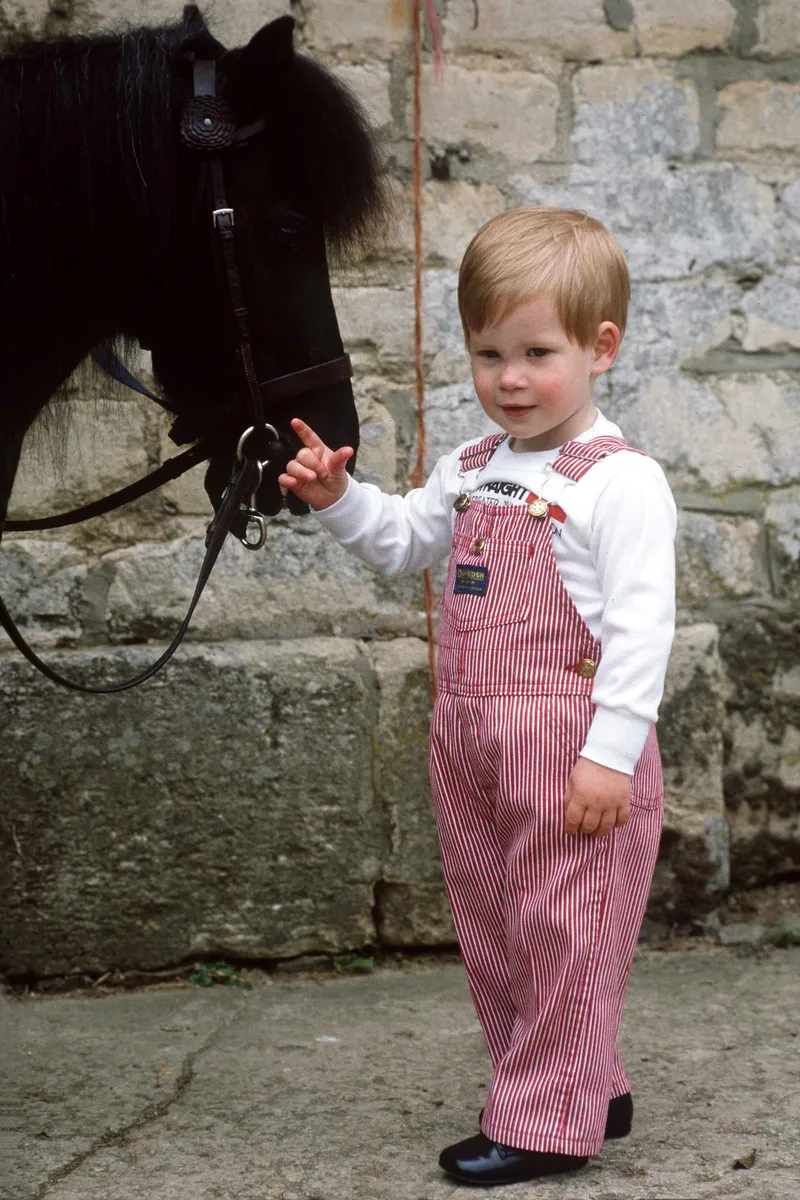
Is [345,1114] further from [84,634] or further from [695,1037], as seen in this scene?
[84,634]

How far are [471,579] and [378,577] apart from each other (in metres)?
1.04

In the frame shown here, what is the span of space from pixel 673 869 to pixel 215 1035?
3.57ft

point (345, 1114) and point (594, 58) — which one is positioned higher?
point (594, 58)

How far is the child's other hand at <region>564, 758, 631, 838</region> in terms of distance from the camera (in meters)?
1.66

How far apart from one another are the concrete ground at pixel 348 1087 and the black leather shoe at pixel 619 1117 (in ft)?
0.07

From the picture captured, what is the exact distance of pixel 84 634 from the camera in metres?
2.75

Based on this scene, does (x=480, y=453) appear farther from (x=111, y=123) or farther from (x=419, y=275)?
(x=419, y=275)

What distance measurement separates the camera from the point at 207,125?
1.80m

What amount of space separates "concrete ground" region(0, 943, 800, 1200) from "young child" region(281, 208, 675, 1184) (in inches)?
7.8

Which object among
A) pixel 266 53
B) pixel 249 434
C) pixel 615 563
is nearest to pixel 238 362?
pixel 249 434

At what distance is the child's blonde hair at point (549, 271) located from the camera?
1.67 m

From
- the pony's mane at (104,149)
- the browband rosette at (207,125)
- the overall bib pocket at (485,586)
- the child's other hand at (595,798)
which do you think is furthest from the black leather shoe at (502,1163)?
the browband rosette at (207,125)

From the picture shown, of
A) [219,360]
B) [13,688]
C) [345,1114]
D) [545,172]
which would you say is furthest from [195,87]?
[345,1114]

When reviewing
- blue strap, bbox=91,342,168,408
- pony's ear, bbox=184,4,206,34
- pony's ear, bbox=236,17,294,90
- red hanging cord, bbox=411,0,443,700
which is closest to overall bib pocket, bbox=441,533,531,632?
blue strap, bbox=91,342,168,408
